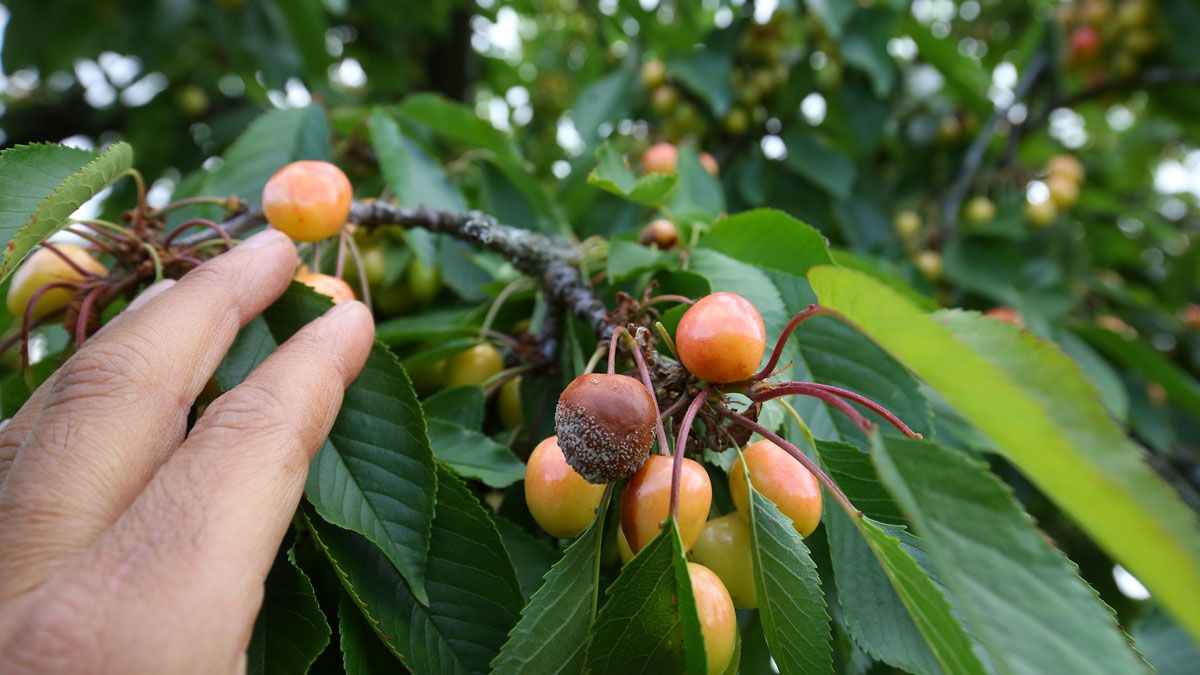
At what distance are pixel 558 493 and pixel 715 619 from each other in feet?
0.69

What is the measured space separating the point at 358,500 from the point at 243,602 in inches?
10.3

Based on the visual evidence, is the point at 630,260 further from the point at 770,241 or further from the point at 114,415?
the point at 114,415

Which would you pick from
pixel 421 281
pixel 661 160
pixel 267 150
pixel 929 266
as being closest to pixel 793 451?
pixel 421 281

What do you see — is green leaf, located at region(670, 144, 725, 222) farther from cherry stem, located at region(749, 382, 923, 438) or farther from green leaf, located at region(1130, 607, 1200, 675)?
green leaf, located at region(1130, 607, 1200, 675)

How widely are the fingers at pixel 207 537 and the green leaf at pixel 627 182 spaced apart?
51cm

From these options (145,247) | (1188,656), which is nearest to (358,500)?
(145,247)

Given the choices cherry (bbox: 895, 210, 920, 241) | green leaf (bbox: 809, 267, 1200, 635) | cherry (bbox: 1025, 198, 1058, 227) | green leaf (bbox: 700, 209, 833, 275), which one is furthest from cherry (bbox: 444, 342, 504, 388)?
cherry (bbox: 1025, 198, 1058, 227)

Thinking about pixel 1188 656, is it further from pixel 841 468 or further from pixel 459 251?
pixel 459 251

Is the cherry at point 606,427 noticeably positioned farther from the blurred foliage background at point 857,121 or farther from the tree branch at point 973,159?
the tree branch at point 973,159

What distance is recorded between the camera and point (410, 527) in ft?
2.76

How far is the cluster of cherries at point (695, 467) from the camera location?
0.70m

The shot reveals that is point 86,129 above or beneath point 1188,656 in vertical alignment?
beneath

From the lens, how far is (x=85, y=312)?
939 millimetres

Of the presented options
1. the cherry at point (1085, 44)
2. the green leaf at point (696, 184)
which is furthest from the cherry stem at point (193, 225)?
the cherry at point (1085, 44)
